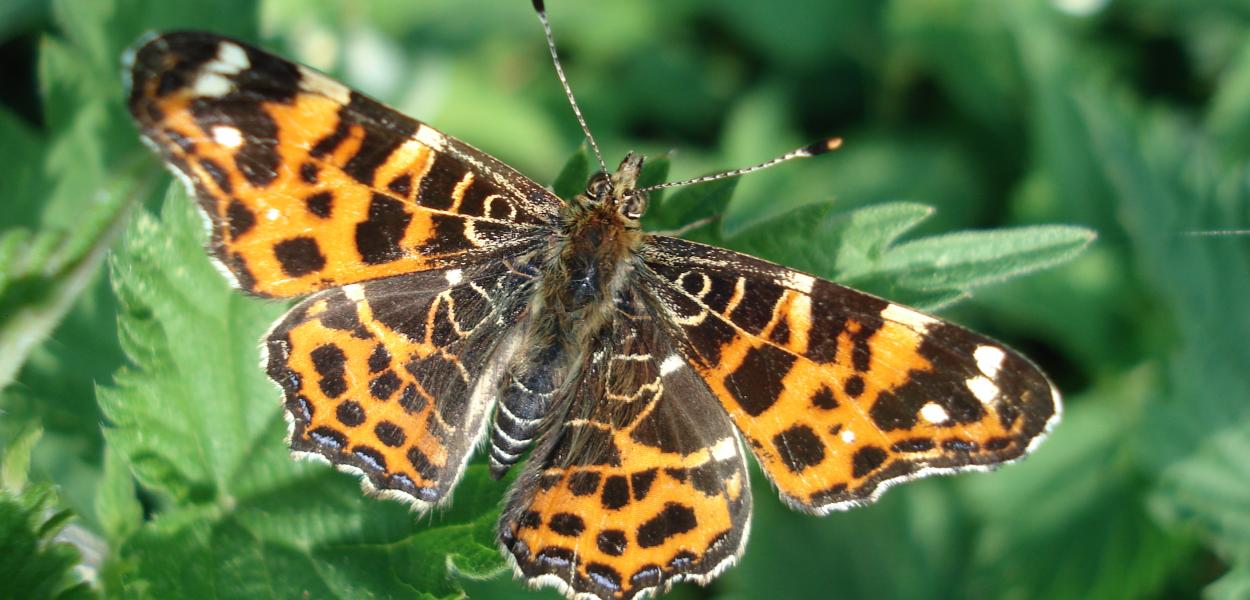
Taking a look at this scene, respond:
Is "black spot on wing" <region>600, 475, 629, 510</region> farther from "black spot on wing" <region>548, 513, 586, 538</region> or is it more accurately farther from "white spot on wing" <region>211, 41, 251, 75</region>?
"white spot on wing" <region>211, 41, 251, 75</region>

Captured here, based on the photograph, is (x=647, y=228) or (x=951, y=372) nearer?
(x=951, y=372)

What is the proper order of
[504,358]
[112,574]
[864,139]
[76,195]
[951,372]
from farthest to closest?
[864,139]
[76,195]
[504,358]
[112,574]
[951,372]

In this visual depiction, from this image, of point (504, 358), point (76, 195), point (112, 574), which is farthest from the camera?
point (76, 195)

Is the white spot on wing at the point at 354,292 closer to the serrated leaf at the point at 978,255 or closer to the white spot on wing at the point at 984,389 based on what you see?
the serrated leaf at the point at 978,255

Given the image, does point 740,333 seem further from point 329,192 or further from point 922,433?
point 329,192

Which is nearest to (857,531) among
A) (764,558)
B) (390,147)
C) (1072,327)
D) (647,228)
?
(764,558)

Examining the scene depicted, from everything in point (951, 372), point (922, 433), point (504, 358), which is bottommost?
point (504, 358)
